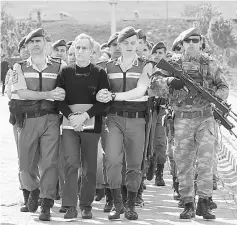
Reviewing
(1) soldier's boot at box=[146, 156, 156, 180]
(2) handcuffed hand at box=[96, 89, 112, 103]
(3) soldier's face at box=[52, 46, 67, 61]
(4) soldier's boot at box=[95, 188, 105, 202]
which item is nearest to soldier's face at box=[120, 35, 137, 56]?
(2) handcuffed hand at box=[96, 89, 112, 103]

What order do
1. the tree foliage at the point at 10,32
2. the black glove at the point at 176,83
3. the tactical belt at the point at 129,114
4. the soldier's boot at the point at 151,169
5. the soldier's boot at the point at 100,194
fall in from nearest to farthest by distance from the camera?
the black glove at the point at 176,83 < the tactical belt at the point at 129,114 < the soldier's boot at the point at 100,194 < the soldier's boot at the point at 151,169 < the tree foliage at the point at 10,32

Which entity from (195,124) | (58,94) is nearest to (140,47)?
(195,124)

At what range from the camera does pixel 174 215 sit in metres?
8.59

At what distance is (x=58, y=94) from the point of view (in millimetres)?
8211

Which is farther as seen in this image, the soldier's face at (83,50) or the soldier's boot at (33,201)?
the soldier's boot at (33,201)

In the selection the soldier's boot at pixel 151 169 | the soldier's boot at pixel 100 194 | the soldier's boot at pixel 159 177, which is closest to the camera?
the soldier's boot at pixel 100 194

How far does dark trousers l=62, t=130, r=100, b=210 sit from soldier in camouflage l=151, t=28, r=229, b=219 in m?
0.95

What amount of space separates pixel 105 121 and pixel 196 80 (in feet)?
3.52

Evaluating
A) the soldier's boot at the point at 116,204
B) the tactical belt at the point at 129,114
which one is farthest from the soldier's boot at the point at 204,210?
the tactical belt at the point at 129,114

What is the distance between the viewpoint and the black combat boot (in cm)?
827

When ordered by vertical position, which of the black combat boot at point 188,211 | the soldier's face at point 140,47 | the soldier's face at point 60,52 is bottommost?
the black combat boot at point 188,211

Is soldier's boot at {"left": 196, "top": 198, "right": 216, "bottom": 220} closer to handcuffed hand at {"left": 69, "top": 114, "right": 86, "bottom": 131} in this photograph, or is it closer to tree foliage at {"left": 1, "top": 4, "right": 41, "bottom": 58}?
handcuffed hand at {"left": 69, "top": 114, "right": 86, "bottom": 131}

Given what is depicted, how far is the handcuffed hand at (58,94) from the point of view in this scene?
8211mm

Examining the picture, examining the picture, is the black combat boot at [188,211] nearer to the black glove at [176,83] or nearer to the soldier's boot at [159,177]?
the black glove at [176,83]
